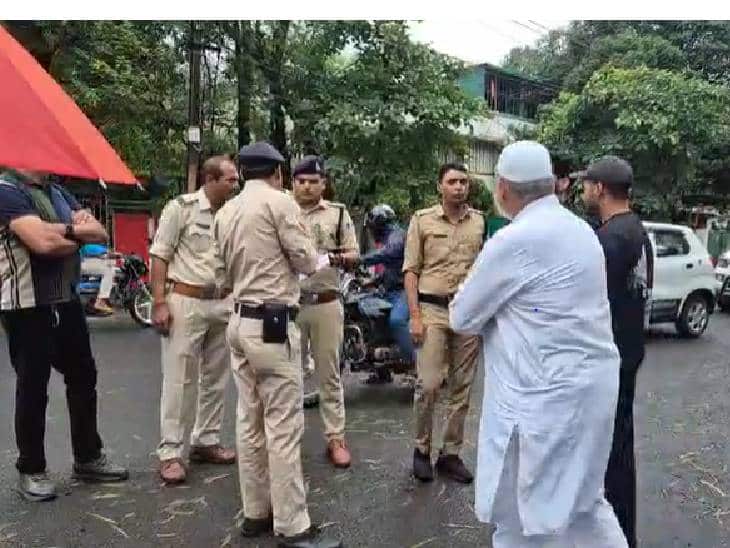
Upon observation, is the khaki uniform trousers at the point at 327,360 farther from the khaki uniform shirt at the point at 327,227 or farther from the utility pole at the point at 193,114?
the utility pole at the point at 193,114

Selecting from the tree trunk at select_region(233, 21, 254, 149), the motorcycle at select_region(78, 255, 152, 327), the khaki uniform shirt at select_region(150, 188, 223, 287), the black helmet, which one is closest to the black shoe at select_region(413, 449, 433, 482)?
the khaki uniform shirt at select_region(150, 188, 223, 287)

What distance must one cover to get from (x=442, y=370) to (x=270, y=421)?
1156 mm

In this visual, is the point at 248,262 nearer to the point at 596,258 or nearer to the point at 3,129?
the point at 3,129

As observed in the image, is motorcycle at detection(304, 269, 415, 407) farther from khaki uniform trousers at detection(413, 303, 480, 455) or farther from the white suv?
the white suv

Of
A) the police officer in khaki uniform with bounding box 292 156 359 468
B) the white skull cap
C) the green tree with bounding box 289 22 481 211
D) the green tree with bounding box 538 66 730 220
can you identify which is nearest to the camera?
the white skull cap

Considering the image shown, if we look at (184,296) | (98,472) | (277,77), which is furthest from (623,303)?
(277,77)

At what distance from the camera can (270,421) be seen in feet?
10.9

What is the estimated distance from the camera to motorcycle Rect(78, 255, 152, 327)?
10.7m

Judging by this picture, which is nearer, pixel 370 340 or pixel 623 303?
pixel 623 303

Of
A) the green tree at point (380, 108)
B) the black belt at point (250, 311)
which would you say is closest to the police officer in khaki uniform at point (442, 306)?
the black belt at point (250, 311)

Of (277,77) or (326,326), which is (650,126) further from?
(326,326)

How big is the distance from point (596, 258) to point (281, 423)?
1551 millimetres

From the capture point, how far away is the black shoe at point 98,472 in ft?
13.6

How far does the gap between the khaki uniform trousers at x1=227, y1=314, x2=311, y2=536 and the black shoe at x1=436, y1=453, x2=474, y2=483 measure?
1153 millimetres
